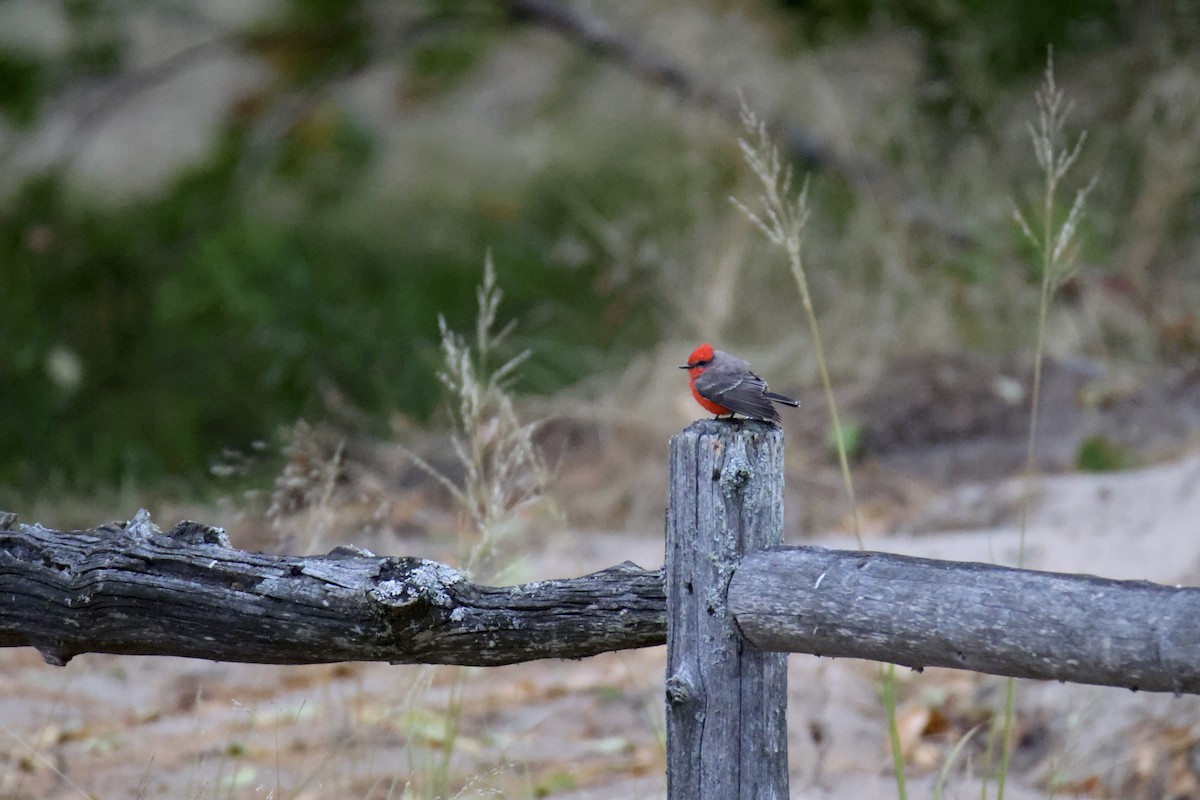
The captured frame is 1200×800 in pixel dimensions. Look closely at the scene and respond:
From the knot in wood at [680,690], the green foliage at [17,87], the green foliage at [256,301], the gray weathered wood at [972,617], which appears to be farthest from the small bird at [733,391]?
the green foliage at [17,87]

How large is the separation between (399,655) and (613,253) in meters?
6.73

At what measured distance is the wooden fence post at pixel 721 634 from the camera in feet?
6.97

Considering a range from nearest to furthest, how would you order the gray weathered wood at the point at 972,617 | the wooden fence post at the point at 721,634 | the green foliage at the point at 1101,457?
the gray weathered wood at the point at 972,617 → the wooden fence post at the point at 721,634 → the green foliage at the point at 1101,457

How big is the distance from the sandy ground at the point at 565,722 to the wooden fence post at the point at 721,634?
0.82 meters

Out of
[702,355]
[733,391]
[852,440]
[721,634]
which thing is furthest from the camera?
[852,440]

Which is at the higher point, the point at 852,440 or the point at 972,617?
the point at 852,440

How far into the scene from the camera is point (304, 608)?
220 cm

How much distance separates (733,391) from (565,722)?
222 cm

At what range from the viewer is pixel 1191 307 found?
7949mm

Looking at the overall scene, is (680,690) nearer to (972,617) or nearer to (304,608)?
(972,617)

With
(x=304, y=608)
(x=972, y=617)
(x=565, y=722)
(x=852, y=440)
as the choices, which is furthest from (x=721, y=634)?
(x=852, y=440)

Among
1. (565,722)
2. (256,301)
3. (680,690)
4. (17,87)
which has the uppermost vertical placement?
(17,87)

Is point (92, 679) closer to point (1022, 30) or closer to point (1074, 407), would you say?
point (1074, 407)

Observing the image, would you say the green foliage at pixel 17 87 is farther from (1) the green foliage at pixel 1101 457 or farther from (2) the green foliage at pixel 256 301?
(1) the green foliage at pixel 1101 457
